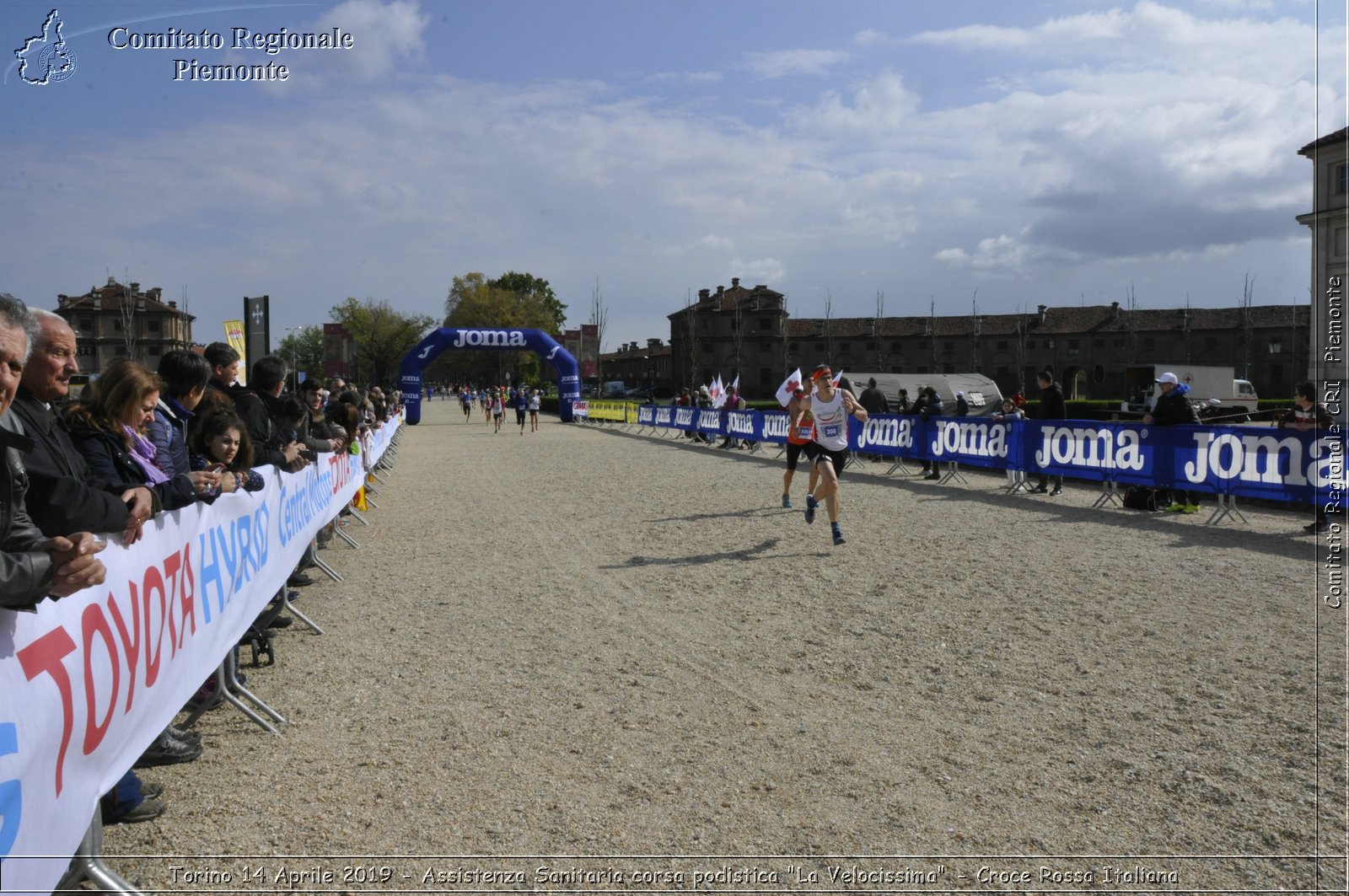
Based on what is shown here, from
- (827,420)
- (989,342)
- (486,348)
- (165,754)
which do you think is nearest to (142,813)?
(165,754)

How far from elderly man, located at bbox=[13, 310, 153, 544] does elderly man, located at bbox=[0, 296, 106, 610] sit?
9.2 inches

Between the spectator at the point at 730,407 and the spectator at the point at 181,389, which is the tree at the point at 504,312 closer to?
the spectator at the point at 730,407

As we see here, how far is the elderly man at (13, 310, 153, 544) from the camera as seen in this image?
8.98 ft

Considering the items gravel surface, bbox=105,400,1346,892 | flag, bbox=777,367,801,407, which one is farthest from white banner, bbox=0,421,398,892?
flag, bbox=777,367,801,407

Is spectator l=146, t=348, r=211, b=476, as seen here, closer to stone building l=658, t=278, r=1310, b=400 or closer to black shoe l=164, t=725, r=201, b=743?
black shoe l=164, t=725, r=201, b=743

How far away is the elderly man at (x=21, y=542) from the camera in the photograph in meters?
2.23

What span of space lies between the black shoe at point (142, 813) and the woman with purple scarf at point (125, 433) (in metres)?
1.15

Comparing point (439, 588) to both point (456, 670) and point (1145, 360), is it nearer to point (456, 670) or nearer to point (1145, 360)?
point (456, 670)

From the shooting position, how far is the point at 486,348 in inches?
1887

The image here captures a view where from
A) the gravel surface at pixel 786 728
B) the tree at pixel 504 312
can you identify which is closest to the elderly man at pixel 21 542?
the gravel surface at pixel 786 728

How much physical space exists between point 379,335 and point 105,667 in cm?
9418

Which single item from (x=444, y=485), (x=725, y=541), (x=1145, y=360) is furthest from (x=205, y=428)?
(x=1145, y=360)

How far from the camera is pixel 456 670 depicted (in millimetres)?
5371

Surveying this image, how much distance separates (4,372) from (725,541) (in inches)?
Result: 304
